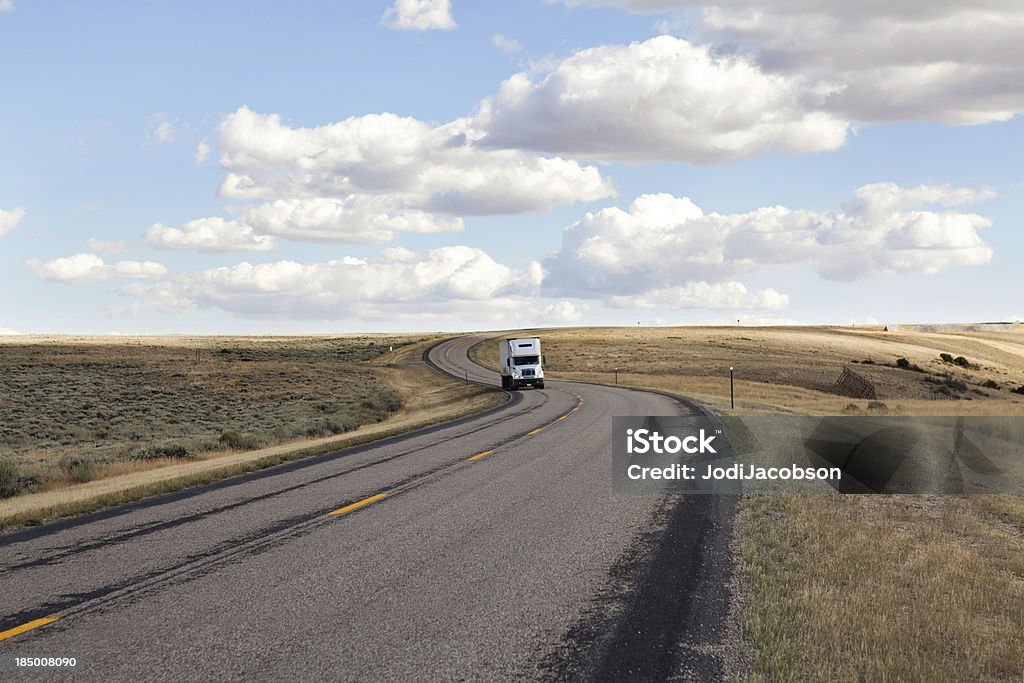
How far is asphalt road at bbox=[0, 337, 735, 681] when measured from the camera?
6.02 meters

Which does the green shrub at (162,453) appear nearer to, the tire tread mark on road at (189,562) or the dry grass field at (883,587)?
the tire tread mark on road at (189,562)

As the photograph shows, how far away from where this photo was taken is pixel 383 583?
7.91m

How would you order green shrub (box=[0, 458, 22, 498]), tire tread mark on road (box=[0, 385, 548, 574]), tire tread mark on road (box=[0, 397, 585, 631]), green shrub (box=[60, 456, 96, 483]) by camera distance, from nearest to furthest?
tire tread mark on road (box=[0, 397, 585, 631])
tire tread mark on road (box=[0, 385, 548, 574])
green shrub (box=[0, 458, 22, 498])
green shrub (box=[60, 456, 96, 483])

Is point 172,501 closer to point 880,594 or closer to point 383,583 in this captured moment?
point 383,583

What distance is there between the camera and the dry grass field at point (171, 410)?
23250mm

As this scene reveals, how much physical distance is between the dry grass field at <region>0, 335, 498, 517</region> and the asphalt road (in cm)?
386

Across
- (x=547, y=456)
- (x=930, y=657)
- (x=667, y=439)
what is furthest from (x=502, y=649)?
(x=667, y=439)

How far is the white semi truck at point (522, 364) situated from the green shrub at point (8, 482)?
34.1 m

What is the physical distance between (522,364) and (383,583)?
4467cm

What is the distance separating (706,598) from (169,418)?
43147mm

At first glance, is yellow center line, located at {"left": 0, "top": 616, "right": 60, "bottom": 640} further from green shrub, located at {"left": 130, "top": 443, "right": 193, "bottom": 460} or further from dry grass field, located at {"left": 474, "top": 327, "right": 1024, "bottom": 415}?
dry grass field, located at {"left": 474, "top": 327, "right": 1024, "bottom": 415}
